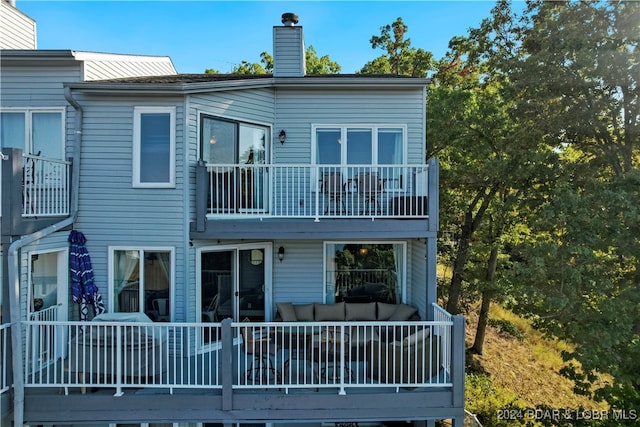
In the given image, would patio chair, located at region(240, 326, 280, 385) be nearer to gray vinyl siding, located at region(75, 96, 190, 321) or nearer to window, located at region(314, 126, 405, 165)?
gray vinyl siding, located at region(75, 96, 190, 321)

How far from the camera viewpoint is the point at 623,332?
902 centimetres

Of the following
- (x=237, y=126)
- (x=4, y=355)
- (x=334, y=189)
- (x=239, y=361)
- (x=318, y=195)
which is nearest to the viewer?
(x=4, y=355)

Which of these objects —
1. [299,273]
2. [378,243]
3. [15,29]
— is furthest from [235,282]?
[15,29]

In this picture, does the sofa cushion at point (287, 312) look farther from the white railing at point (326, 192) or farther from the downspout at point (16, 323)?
the downspout at point (16, 323)

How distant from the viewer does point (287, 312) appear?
28.3ft

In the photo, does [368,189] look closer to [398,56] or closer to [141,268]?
[141,268]

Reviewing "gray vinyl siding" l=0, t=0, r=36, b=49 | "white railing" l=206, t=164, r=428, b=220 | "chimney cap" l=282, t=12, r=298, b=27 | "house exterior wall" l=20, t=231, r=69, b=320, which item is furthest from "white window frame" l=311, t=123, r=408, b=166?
"gray vinyl siding" l=0, t=0, r=36, b=49

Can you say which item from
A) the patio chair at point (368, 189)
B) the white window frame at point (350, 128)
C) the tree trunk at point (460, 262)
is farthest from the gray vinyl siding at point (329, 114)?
the tree trunk at point (460, 262)

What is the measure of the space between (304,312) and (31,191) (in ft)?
19.3

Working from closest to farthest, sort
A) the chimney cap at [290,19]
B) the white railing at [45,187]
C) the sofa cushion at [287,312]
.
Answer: the white railing at [45,187], the sofa cushion at [287,312], the chimney cap at [290,19]

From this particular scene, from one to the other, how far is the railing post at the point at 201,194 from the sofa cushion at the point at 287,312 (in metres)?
2.63

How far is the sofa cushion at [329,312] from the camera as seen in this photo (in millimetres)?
8750

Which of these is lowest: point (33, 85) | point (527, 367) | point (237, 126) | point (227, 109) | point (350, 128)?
point (527, 367)

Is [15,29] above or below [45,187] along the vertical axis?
above
